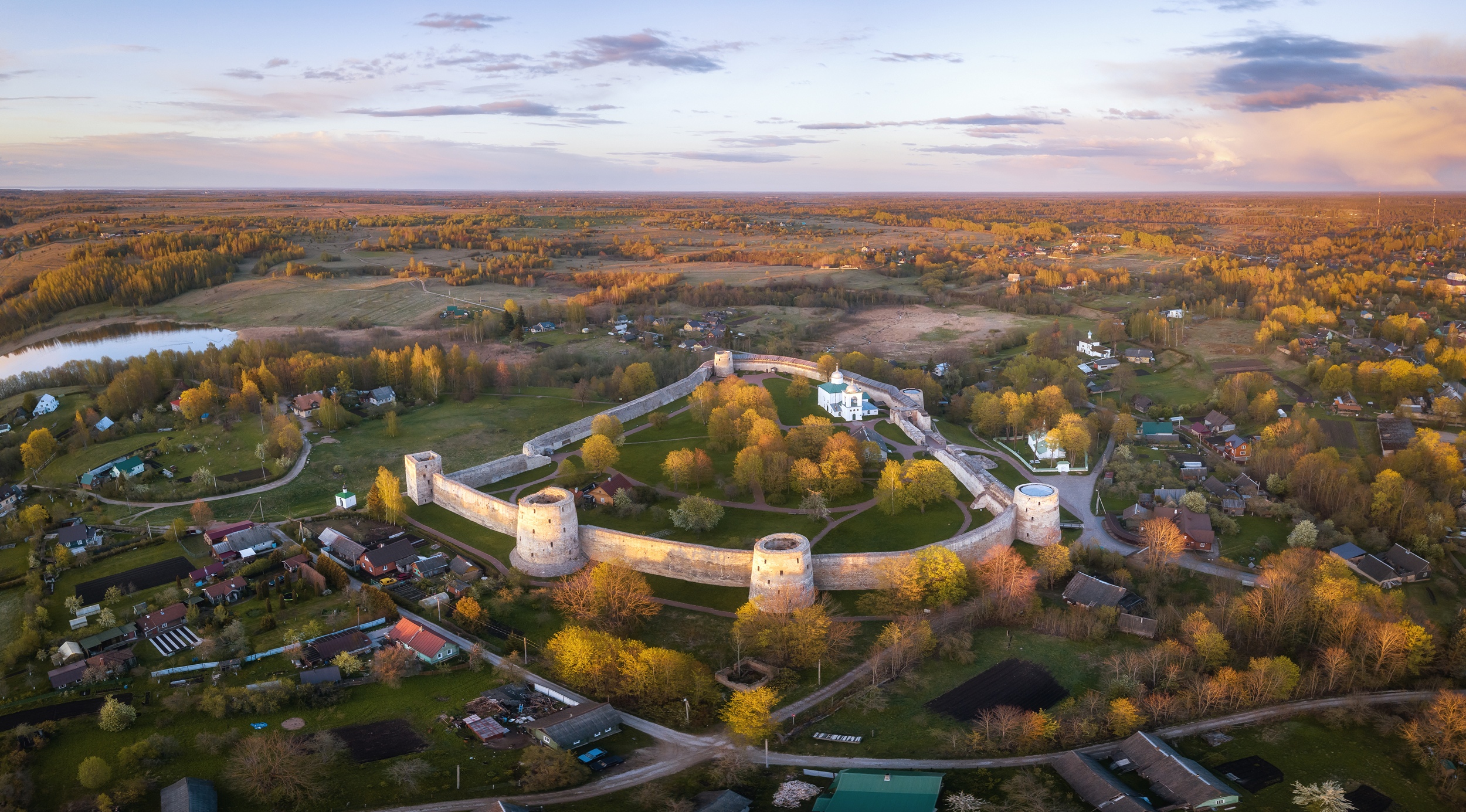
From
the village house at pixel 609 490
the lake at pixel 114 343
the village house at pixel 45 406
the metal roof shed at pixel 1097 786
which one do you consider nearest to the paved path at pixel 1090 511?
the metal roof shed at pixel 1097 786

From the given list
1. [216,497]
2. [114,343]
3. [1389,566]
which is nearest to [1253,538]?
[1389,566]

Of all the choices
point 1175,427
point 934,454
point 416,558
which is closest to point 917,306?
point 1175,427

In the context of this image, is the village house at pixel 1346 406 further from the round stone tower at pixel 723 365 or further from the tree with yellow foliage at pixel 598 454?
the tree with yellow foliage at pixel 598 454

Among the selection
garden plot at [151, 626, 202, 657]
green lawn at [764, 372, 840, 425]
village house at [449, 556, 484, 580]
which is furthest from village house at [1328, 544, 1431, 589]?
garden plot at [151, 626, 202, 657]

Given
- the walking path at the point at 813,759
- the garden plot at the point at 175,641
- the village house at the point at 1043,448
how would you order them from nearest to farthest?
the walking path at the point at 813,759
the garden plot at the point at 175,641
the village house at the point at 1043,448

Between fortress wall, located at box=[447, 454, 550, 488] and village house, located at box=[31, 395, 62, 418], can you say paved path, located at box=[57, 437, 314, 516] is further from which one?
village house, located at box=[31, 395, 62, 418]
